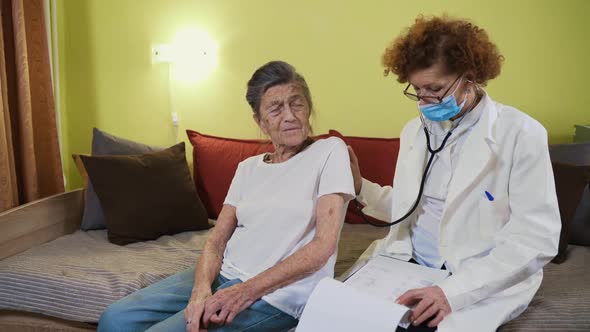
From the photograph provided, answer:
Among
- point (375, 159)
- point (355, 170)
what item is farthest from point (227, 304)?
point (375, 159)

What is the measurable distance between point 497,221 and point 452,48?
467mm

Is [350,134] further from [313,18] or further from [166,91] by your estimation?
[166,91]

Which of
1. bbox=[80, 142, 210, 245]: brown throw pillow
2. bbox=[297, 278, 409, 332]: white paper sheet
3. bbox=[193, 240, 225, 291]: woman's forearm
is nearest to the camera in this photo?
bbox=[297, 278, 409, 332]: white paper sheet

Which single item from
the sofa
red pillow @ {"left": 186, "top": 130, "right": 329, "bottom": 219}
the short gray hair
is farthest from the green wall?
the short gray hair

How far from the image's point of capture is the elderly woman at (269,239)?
1387mm

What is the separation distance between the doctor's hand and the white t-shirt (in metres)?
0.29

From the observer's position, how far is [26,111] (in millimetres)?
2336

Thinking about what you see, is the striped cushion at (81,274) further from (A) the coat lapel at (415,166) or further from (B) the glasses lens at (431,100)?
(B) the glasses lens at (431,100)

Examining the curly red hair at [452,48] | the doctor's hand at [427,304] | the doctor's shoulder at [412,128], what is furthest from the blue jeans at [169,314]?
the curly red hair at [452,48]

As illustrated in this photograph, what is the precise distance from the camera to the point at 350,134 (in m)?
2.80

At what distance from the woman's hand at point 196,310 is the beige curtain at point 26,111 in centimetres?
127

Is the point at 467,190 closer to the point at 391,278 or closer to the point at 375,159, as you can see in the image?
the point at 391,278

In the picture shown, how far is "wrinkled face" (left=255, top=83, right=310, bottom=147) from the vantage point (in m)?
1.58

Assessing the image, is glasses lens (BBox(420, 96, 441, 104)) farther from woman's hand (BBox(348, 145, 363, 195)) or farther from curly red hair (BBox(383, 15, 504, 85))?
woman's hand (BBox(348, 145, 363, 195))
